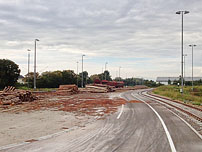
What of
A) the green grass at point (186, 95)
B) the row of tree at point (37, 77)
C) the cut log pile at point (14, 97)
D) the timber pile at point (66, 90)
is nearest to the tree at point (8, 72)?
the row of tree at point (37, 77)

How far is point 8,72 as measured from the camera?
2247 inches

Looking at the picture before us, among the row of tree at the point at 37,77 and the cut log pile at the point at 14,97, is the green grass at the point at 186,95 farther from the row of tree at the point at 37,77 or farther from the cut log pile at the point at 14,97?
the row of tree at the point at 37,77

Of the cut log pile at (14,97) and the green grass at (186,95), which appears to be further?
the green grass at (186,95)

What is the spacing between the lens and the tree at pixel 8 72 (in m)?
55.3

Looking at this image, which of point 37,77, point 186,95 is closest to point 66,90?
point 186,95

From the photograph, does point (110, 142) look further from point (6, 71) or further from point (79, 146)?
point (6, 71)

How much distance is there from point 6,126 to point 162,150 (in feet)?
26.2

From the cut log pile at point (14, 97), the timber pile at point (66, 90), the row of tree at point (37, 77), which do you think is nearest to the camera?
the cut log pile at point (14, 97)

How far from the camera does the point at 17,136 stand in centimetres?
921

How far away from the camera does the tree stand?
55.3 metres

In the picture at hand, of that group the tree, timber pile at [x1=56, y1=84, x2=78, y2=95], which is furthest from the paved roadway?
the tree

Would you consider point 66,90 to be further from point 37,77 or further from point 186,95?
point 37,77

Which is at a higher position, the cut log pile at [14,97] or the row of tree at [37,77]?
the row of tree at [37,77]

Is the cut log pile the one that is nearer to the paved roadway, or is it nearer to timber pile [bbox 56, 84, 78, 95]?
timber pile [bbox 56, 84, 78, 95]
